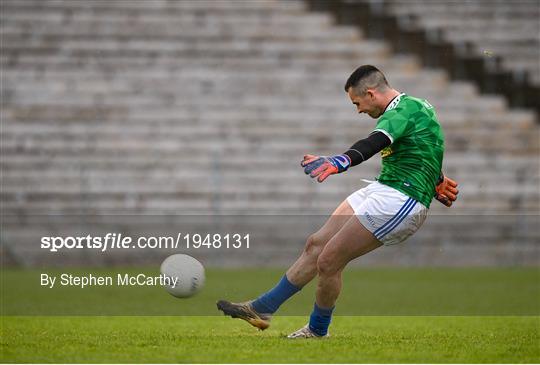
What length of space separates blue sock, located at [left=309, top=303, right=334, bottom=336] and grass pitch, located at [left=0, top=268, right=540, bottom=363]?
135 millimetres

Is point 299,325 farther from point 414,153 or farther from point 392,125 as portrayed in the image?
point 392,125

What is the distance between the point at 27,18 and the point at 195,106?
3790 mm

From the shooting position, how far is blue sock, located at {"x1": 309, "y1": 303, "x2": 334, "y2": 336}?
7925 millimetres

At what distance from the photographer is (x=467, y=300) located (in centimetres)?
1253

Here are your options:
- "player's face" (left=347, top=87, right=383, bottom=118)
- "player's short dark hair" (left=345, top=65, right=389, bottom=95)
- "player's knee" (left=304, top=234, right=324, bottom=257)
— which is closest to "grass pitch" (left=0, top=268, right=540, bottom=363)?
"player's knee" (left=304, top=234, right=324, bottom=257)

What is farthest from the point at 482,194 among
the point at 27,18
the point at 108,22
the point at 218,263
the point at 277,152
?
the point at 27,18

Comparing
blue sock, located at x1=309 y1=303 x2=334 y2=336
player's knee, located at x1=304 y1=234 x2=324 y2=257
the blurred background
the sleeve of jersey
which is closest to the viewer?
the sleeve of jersey

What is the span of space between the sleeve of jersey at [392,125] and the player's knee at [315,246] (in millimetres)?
1103

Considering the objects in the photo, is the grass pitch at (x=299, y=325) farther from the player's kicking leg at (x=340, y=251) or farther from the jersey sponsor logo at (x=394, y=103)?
the jersey sponsor logo at (x=394, y=103)

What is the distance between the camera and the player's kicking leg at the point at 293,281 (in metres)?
8.02

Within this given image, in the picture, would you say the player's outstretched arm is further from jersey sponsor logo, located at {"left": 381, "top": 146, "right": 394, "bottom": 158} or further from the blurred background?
the blurred background

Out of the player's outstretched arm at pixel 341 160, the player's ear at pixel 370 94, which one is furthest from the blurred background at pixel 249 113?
the player's outstretched arm at pixel 341 160

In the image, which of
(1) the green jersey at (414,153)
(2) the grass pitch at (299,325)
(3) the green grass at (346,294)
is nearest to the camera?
(2) the grass pitch at (299,325)

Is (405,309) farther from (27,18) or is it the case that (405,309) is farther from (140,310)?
(27,18)
